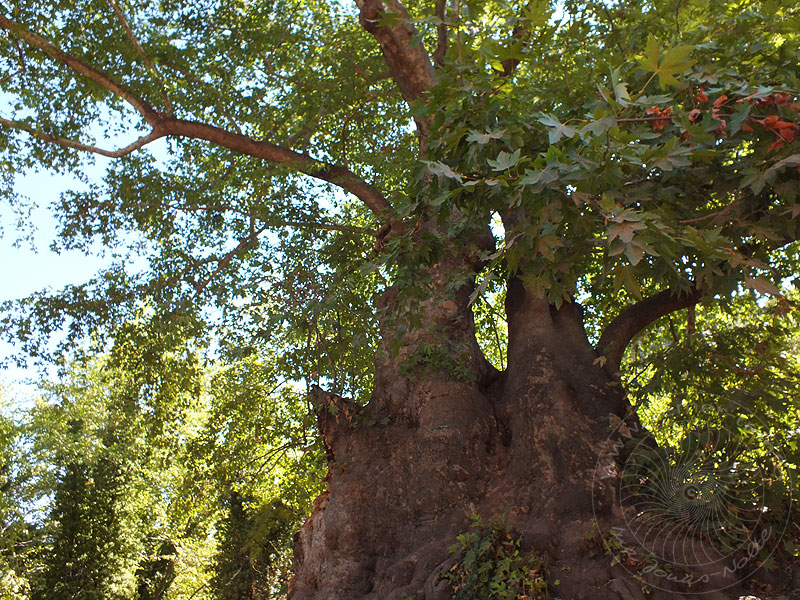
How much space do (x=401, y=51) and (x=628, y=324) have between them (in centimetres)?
410

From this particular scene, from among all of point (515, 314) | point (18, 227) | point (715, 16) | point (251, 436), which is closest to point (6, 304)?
point (18, 227)

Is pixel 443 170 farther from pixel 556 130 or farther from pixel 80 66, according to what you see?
pixel 80 66

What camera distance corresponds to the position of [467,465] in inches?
228

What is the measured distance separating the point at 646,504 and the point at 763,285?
2.73 m

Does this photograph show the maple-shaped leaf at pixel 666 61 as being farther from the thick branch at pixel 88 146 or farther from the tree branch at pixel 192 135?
the thick branch at pixel 88 146

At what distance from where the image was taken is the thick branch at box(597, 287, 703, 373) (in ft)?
21.4

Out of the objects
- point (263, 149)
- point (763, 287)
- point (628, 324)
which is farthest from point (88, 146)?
point (763, 287)

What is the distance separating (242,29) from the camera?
32.9 ft

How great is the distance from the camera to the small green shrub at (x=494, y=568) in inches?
172

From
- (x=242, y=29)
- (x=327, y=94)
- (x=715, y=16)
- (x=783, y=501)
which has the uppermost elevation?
(x=242, y=29)

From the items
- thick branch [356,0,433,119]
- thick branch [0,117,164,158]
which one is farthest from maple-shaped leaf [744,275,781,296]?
thick branch [0,117,164,158]

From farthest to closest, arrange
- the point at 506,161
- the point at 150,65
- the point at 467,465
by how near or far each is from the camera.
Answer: the point at 150,65, the point at 467,465, the point at 506,161

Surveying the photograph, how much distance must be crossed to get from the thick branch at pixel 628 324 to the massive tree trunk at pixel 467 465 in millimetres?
181

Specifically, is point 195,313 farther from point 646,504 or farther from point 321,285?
point 646,504
